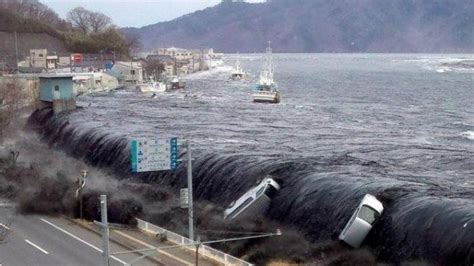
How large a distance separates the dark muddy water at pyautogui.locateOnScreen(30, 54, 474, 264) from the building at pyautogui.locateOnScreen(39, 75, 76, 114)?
1.12 meters

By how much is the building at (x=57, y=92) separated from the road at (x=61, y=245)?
2660cm

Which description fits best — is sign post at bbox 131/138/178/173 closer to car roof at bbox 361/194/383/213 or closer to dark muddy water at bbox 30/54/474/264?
dark muddy water at bbox 30/54/474/264

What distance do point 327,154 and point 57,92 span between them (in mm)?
25844

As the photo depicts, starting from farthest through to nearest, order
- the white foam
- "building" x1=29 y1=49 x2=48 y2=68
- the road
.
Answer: "building" x1=29 y1=49 x2=48 y2=68 < the white foam < the road

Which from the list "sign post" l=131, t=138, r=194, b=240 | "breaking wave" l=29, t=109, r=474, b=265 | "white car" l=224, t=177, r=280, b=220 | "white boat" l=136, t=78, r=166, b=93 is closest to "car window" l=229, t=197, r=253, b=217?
"white car" l=224, t=177, r=280, b=220

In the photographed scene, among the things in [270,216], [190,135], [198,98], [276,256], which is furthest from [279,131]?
[198,98]

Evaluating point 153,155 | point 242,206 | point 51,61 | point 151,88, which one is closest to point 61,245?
point 153,155

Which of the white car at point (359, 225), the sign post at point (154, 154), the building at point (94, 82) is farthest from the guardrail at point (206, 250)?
the building at point (94, 82)

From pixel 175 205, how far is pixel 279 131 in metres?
18.9

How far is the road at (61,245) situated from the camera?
2041 centimetres

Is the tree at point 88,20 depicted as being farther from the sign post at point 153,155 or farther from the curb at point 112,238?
the sign post at point 153,155

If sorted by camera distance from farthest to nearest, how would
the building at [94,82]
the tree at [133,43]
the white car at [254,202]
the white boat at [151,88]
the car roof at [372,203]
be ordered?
1. the tree at [133,43]
2. the white boat at [151,88]
3. the building at [94,82]
4. the white car at [254,202]
5. the car roof at [372,203]

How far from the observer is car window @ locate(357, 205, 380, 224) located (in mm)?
21797

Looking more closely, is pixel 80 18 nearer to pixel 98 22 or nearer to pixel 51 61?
pixel 98 22
